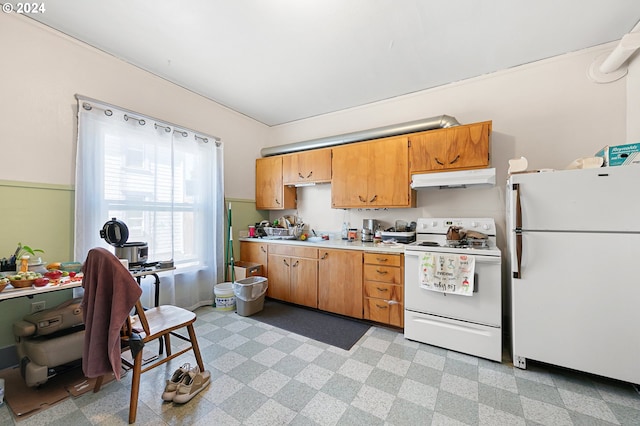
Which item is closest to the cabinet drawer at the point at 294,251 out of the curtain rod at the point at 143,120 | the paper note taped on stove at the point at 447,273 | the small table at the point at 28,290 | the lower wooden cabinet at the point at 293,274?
the lower wooden cabinet at the point at 293,274

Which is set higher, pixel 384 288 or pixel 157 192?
pixel 157 192

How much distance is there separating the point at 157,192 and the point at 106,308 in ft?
5.35

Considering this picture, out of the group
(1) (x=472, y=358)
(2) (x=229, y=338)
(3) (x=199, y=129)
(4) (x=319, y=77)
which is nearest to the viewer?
(1) (x=472, y=358)

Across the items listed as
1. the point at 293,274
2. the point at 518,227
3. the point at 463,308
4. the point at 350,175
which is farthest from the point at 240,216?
the point at 518,227

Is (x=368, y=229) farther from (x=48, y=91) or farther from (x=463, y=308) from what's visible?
(x=48, y=91)

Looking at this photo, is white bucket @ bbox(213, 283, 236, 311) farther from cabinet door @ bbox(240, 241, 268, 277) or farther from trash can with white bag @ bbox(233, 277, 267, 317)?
cabinet door @ bbox(240, 241, 268, 277)

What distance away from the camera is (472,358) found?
2.14 metres

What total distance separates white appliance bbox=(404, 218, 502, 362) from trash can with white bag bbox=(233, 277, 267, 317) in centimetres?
173

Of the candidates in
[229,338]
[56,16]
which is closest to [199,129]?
[56,16]

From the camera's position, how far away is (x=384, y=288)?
2.66 metres

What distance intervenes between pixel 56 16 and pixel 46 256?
198cm

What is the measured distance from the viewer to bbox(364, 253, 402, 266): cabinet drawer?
8.52ft

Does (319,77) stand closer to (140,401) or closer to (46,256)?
(46,256)

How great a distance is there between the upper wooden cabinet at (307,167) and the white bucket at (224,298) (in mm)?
1735
